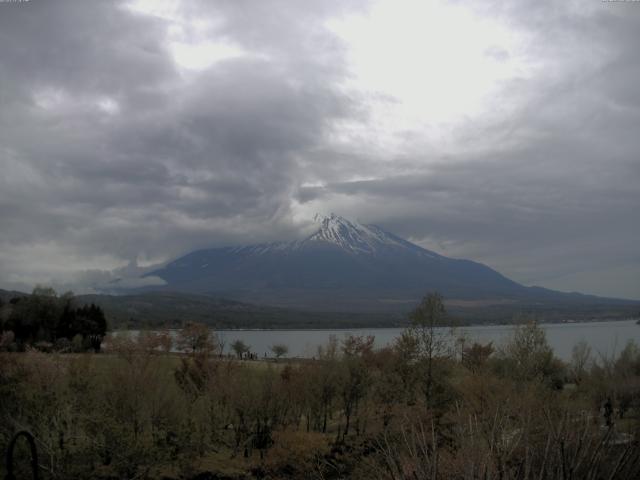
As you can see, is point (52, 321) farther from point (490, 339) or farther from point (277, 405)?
point (490, 339)

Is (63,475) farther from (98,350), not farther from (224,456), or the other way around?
(98,350)

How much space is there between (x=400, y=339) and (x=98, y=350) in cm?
4808

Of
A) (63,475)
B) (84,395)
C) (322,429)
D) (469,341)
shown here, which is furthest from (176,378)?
(469,341)

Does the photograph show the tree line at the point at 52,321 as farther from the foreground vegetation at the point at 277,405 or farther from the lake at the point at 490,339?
the foreground vegetation at the point at 277,405

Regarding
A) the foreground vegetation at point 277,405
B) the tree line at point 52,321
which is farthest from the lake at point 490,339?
the tree line at point 52,321

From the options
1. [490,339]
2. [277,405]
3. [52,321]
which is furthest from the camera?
[52,321]

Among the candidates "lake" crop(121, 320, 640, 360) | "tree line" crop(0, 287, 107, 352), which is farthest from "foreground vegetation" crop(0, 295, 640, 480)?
"tree line" crop(0, 287, 107, 352)

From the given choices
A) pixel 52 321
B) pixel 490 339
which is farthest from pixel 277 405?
pixel 52 321

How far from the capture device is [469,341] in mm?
57719

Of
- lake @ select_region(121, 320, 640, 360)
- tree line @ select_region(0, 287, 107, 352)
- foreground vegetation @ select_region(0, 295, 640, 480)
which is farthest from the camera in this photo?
tree line @ select_region(0, 287, 107, 352)

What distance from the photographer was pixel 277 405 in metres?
36.4

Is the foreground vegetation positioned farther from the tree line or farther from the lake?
the tree line

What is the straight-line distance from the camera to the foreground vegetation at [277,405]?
26.1 m

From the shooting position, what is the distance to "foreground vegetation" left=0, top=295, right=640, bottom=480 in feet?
85.5
